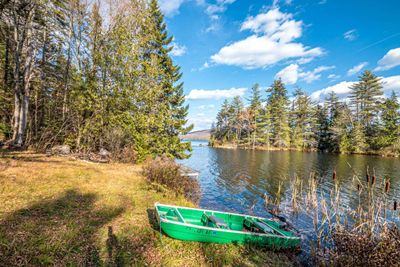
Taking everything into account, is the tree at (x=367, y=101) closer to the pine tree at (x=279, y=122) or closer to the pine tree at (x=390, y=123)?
the pine tree at (x=390, y=123)

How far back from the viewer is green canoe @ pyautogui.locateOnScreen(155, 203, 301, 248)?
15.9 ft

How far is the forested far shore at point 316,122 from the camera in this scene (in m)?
36.1

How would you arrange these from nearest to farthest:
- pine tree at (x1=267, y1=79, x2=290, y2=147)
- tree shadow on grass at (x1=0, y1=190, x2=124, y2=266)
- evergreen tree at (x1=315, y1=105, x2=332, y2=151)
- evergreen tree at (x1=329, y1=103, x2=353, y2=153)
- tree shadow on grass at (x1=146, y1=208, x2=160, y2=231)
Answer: tree shadow on grass at (x1=0, y1=190, x2=124, y2=266) → tree shadow on grass at (x1=146, y1=208, x2=160, y2=231) → evergreen tree at (x1=329, y1=103, x2=353, y2=153) → evergreen tree at (x1=315, y1=105, x2=332, y2=151) → pine tree at (x1=267, y1=79, x2=290, y2=147)

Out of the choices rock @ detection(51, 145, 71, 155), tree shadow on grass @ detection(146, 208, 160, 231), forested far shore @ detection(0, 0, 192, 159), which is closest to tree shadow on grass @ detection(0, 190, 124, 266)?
tree shadow on grass @ detection(146, 208, 160, 231)

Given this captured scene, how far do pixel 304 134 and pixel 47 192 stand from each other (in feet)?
165

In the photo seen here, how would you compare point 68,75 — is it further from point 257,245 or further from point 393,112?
point 393,112

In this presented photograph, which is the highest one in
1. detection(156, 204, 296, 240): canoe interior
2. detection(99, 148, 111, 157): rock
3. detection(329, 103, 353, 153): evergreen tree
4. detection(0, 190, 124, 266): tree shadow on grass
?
detection(329, 103, 353, 153): evergreen tree

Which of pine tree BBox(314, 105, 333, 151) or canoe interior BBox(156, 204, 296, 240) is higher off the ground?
pine tree BBox(314, 105, 333, 151)

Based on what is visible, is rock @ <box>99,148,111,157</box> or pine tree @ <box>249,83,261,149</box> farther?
pine tree @ <box>249,83,261,149</box>

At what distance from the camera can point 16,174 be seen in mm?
7023

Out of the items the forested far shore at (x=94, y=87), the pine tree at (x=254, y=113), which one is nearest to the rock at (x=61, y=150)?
the forested far shore at (x=94, y=87)

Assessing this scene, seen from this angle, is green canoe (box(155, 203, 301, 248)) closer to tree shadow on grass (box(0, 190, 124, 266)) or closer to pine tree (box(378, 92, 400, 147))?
tree shadow on grass (box(0, 190, 124, 266))

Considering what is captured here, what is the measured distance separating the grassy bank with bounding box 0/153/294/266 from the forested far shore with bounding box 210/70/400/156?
42.8 meters

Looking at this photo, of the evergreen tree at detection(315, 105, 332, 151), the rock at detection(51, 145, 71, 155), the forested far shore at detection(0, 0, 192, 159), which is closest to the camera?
the rock at detection(51, 145, 71, 155)
